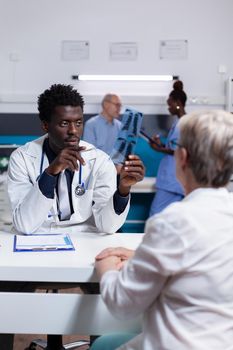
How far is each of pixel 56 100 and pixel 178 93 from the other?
107 inches

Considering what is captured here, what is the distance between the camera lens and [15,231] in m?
1.78

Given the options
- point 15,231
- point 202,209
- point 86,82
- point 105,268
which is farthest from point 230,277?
point 86,82

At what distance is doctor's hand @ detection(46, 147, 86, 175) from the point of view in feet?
5.45

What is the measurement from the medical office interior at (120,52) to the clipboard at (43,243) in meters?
3.10

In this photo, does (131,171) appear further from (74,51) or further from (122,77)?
(74,51)

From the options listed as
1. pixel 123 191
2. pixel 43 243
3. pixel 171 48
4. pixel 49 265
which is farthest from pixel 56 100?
pixel 171 48

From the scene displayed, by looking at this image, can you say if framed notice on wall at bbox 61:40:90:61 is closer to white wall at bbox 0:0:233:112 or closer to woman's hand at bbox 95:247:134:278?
white wall at bbox 0:0:233:112

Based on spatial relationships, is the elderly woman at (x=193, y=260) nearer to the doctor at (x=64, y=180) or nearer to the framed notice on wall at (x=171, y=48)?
the doctor at (x=64, y=180)

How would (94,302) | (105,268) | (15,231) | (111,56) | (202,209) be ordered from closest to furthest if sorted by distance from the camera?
1. (202,209)
2. (105,268)
3. (94,302)
4. (15,231)
5. (111,56)

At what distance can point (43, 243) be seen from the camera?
4.99 ft

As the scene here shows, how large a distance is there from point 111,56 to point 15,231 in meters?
3.28

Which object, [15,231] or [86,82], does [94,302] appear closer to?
[15,231]

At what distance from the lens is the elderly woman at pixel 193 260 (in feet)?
2.97

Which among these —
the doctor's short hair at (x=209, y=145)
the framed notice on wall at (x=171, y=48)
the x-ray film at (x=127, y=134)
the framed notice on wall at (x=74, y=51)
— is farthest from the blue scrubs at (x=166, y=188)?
the doctor's short hair at (x=209, y=145)
